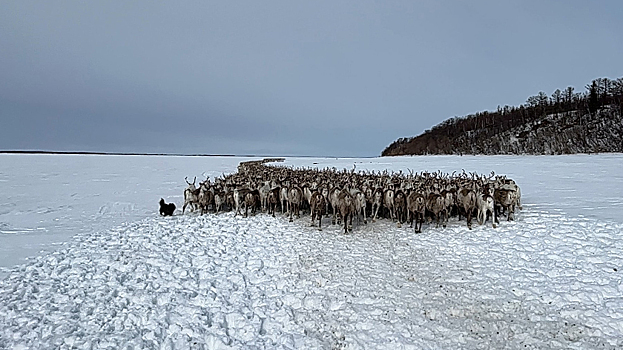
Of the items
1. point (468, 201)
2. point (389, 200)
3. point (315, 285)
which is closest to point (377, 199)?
point (389, 200)

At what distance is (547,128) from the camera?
53.1 m

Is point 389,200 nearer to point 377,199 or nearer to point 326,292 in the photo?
point 377,199

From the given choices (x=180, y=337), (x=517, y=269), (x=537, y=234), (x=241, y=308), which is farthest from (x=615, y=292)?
(x=180, y=337)

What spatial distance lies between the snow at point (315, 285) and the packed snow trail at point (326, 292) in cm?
3

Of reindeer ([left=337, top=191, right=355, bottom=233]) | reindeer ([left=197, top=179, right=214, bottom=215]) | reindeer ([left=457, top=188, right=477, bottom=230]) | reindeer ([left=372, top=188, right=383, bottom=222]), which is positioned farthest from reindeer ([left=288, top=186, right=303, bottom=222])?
reindeer ([left=457, top=188, right=477, bottom=230])

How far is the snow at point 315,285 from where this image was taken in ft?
17.1

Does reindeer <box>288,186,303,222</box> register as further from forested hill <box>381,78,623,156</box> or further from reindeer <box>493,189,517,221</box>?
forested hill <box>381,78,623,156</box>

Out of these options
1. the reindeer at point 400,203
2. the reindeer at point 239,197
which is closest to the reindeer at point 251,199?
the reindeer at point 239,197

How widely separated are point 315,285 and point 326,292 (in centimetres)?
36

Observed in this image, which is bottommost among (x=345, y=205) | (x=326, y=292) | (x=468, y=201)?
(x=326, y=292)

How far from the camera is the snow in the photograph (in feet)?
17.1

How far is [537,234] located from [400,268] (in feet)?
14.0

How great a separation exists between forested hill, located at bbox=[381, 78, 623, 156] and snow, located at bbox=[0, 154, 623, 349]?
135 feet

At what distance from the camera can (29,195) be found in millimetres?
18719
